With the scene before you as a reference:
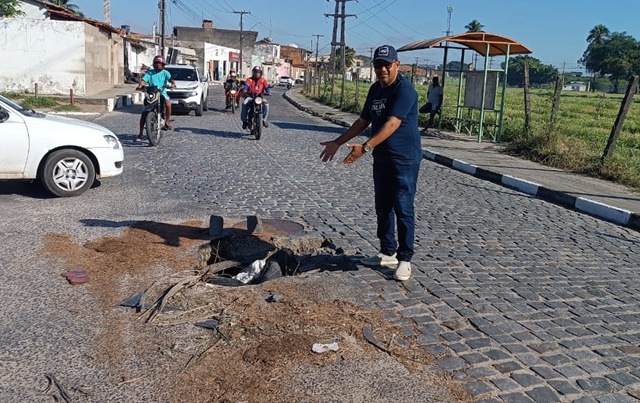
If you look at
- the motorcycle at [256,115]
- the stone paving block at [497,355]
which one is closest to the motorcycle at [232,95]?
the motorcycle at [256,115]

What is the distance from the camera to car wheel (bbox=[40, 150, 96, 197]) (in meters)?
7.56

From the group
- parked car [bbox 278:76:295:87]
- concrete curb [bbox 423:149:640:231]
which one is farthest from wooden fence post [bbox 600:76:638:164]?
parked car [bbox 278:76:295:87]

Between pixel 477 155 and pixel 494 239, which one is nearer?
pixel 494 239

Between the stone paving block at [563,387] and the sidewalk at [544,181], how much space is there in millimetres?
5134

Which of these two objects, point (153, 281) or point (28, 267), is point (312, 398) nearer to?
point (153, 281)

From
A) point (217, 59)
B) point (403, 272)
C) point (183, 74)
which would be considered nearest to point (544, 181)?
point (403, 272)

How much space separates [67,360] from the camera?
3.54 metres

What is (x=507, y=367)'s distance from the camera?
362 centimetres

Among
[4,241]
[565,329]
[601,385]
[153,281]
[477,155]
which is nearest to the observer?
[601,385]

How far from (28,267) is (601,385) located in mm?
4332

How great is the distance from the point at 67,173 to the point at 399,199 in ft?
15.4

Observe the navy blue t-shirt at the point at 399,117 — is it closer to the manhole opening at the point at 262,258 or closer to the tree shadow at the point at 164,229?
the manhole opening at the point at 262,258

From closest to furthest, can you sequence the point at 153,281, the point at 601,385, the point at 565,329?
the point at 601,385, the point at 565,329, the point at 153,281

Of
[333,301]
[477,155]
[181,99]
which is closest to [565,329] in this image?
[333,301]
